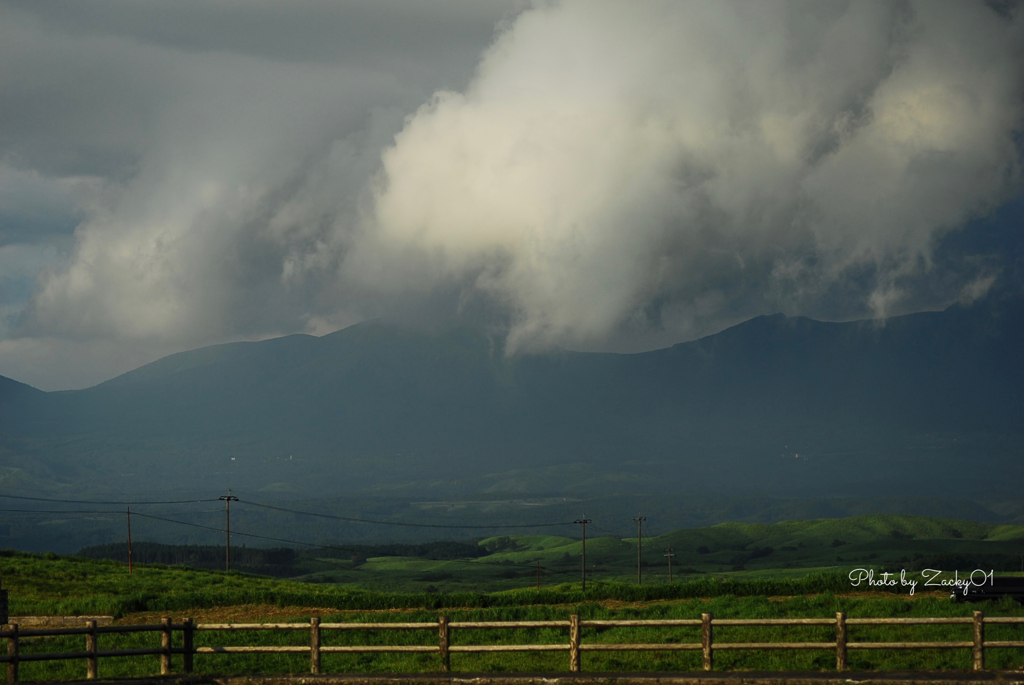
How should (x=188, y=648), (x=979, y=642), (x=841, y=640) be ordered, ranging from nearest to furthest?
(x=979, y=642) → (x=841, y=640) → (x=188, y=648)

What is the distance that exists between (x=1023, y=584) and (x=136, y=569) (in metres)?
65.9

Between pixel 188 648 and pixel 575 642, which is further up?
pixel 575 642

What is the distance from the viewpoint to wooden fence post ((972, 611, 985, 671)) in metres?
25.1

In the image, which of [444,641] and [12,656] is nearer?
[12,656]

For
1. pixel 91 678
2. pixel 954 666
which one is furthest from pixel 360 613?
pixel 954 666

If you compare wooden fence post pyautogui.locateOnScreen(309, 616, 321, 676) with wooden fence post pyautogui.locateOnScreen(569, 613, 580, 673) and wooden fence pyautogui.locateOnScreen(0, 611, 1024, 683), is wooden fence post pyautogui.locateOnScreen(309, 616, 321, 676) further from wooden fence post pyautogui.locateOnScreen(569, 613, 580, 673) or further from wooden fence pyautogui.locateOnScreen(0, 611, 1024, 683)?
wooden fence post pyautogui.locateOnScreen(569, 613, 580, 673)

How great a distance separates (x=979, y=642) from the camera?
25.3 meters

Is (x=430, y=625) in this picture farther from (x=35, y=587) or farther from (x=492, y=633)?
(x=35, y=587)

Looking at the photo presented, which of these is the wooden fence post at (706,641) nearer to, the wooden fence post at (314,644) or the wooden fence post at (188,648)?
the wooden fence post at (314,644)

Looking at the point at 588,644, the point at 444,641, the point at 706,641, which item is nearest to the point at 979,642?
the point at 706,641

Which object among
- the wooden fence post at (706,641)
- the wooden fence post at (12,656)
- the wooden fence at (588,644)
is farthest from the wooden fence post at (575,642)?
the wooden fence post at (12,656)

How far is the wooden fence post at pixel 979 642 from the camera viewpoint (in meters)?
Result: 25.1

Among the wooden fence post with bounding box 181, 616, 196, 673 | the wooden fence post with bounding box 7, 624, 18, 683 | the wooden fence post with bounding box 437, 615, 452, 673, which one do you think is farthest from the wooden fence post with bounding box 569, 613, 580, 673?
the wooden fence post with bounding box 7, 624, 18, 683

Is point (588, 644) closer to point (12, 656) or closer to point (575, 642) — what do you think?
point (575, 642)
